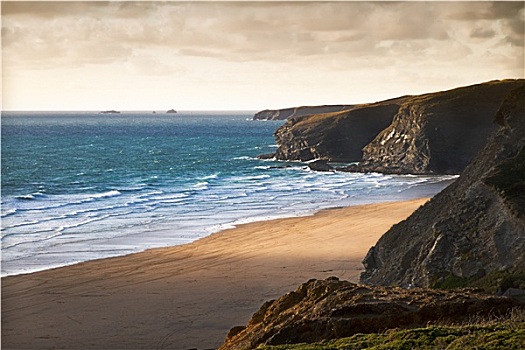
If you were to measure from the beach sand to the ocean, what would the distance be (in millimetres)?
2680

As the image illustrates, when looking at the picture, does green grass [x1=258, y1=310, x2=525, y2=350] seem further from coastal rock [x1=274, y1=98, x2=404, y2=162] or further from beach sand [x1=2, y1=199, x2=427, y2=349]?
coastal rock [x1=274, y1=98, x2=404, y2=162]

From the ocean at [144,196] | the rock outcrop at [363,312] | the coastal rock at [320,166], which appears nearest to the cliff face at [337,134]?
the ocean at [144,196]

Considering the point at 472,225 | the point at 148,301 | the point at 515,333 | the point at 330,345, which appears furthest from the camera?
the point at 148,301

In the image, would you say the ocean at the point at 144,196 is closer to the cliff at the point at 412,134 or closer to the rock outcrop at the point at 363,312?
the cliff at the point at 412,134

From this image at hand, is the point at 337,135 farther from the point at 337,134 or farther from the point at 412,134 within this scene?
the point at 412,134

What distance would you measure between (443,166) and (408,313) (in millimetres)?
61736

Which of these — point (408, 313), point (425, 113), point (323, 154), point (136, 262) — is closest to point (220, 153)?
point (323, 154)

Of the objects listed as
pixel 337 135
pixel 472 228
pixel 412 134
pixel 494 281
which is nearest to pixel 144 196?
pixel 412 134

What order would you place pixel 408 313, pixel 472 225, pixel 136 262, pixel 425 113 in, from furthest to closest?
pixel 425 113
pixel 136 262
pixel 472 225
pixel 408 313

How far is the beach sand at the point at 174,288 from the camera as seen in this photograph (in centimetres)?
2122

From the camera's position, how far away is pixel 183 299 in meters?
25.1

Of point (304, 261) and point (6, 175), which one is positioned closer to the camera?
point (304, 261)

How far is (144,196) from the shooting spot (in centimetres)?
5625

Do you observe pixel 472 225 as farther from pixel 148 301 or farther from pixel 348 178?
pixel 348 178
